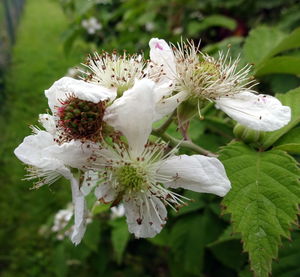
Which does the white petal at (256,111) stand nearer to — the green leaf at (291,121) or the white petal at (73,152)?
the green leaf at (291,121)

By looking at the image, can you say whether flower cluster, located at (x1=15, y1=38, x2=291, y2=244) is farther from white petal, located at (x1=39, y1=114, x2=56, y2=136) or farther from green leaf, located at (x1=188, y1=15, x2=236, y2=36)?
green leaf, located at (x1=188, y1=15, x2=236, y2=36)

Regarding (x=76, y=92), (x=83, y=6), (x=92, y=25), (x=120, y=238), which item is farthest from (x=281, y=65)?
(x=92, y=25)

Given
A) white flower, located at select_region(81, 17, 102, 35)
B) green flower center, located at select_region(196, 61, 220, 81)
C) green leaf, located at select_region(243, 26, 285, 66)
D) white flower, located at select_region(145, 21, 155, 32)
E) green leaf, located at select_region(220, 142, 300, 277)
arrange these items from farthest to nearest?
white flower, located at select_region(81, 17, 102, 35)
white flower, located at select_region(145, 21, 155, 32)
green leaf, located at select_region(243, 26, 285, 66)
green flower center, located at select_region(196, 61, 220, 81)
green leaf, located at select_region(220, 142, 300, 277)

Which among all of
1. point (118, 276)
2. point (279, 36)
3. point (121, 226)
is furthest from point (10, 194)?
point (279, 36)

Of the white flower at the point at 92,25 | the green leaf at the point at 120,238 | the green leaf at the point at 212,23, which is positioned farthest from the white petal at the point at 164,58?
the white flower at the point at 92,25

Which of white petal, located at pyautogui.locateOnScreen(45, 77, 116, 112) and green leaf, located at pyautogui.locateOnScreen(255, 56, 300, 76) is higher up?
white petal, located at pyautogui.locateOnScreen(45, 77, 116, 112)

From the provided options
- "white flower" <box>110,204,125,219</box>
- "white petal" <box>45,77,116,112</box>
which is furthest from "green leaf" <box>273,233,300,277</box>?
"white flower" <box>110,204,125,219</box>

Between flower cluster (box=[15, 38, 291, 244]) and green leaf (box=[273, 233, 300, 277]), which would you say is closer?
flower cluster (box=[15, 38, 291, 244])

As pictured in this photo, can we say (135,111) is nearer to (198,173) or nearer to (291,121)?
(198,173)

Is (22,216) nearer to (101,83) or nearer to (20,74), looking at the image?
(101,83)

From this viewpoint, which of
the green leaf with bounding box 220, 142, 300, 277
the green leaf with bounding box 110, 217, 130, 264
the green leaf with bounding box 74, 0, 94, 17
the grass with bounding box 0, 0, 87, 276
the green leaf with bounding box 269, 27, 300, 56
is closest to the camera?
the green leaf with bounding box 220, 142, 300, 277
